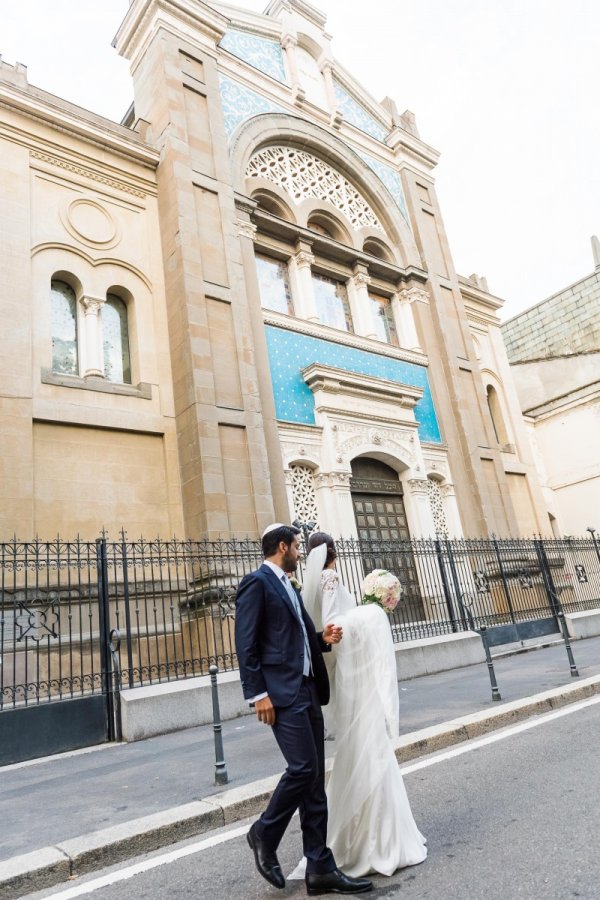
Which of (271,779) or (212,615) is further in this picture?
(212,615)

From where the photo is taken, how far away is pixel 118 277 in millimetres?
13445

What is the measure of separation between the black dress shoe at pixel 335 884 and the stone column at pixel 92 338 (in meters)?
10.7

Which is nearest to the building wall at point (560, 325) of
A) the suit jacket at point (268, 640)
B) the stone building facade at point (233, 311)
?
the stone building facade at point (233, 311)

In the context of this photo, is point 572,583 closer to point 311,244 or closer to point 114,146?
point 311,244

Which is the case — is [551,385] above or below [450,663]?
above

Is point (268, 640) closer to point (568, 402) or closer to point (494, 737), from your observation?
point (494, 737)

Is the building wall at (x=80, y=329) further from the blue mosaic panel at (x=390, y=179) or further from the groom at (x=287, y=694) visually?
the blue mosaic panel at (x=390, y=179)

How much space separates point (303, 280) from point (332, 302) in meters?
1.39

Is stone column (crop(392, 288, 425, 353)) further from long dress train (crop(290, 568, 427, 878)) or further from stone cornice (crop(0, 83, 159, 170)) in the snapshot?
long dress train (crop(290, 568, 427, 878))

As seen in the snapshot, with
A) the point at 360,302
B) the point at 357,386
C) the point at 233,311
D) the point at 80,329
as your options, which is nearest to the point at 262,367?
the point at 233,311

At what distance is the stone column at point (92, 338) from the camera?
485 inches

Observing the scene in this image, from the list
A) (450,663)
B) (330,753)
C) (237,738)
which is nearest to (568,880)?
(330,753)

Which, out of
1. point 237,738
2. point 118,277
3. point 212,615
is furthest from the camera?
point 118,277

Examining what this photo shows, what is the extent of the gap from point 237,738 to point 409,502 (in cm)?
1007
